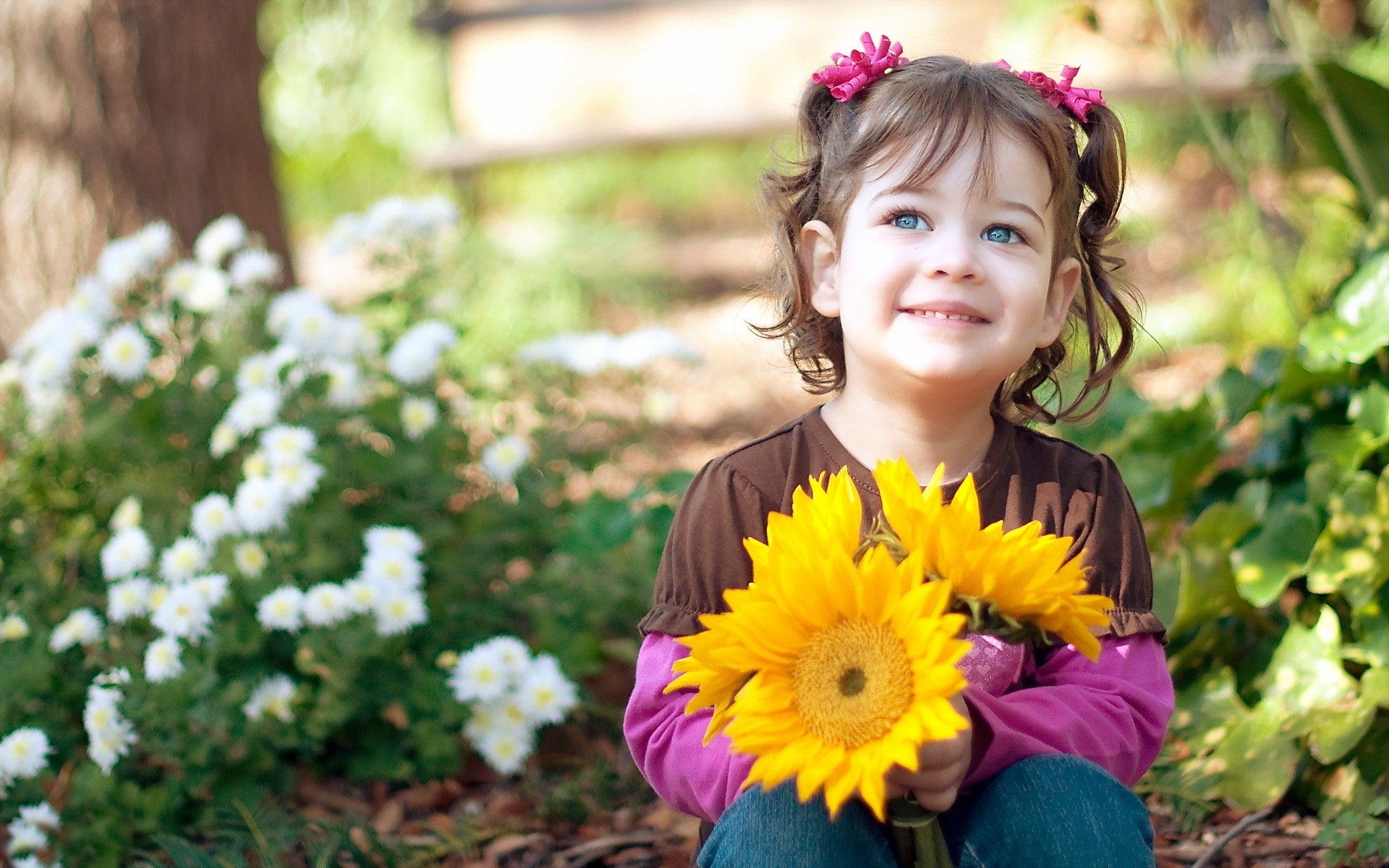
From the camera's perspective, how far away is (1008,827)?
129 cm

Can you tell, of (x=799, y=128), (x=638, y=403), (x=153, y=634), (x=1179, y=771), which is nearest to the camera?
(x=799, y=128)

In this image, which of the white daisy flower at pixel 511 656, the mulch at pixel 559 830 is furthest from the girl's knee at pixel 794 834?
the white daisy flower at pixel 511 656

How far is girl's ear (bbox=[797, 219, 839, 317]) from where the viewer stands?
1.50 metres

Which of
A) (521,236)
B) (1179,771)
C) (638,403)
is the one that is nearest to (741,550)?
(1179,771)

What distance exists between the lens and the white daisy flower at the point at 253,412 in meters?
2.31

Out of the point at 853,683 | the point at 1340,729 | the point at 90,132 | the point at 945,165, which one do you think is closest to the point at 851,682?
the point at 853,683

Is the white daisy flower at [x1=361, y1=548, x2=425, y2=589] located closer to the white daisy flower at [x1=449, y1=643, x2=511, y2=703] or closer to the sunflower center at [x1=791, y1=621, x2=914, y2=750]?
the white daisy flower at [x1=449, y1=643, x2=511, y2=703]

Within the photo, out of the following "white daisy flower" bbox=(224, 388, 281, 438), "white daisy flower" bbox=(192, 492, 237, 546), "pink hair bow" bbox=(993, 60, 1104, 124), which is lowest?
"white daisy flower" bbox=(192, 492, 237, 546)

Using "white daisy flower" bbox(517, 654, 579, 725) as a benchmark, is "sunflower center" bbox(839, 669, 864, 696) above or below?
above

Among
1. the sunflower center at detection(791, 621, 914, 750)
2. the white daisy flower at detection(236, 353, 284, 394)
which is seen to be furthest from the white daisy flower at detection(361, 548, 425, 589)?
the sunflower center at detection(791, 621, 914, 750)

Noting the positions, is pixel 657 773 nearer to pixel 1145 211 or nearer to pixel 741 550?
pixel 741 550

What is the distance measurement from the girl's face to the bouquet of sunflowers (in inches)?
8.6

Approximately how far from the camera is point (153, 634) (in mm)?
2283

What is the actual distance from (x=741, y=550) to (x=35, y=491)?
5.61 feet
